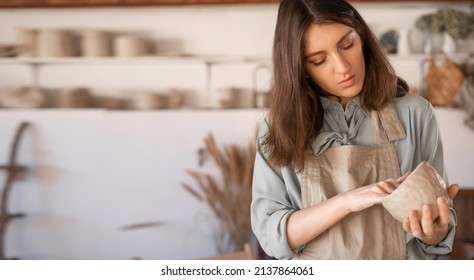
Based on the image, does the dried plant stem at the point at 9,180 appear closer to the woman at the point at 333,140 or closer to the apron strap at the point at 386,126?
the woman at the point at 333,140

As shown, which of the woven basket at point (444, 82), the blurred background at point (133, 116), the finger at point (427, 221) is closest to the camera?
the finger at point (427, 221)

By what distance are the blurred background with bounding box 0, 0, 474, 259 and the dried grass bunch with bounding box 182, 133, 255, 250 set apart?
24mm

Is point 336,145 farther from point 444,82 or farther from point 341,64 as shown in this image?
point 444,82

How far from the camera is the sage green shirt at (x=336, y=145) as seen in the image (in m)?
0.96

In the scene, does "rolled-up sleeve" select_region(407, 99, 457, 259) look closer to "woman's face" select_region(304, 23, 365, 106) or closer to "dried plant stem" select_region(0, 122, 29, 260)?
"woman's face" select_region(304, 23, 365, 106)

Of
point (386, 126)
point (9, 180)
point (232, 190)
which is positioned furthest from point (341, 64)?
point (9, 180)

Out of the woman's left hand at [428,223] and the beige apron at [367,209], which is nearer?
the woman's left hand at [428,223]

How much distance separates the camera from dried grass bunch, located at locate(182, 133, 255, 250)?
319cm

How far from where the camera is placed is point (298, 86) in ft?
3.19

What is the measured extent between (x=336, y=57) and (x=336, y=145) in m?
0.17

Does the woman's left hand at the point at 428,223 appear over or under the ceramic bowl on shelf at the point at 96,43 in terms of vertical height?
under

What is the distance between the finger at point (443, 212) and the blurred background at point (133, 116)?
2414 mm

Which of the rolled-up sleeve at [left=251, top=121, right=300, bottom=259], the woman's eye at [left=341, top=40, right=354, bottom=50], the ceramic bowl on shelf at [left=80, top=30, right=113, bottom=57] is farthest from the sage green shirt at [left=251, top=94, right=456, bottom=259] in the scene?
the ceramic bowl on shelf at [left=80, top=30, right=113, bottom=57]

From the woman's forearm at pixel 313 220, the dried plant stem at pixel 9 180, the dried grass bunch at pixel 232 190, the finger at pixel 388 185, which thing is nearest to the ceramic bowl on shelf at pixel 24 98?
the dried plant stem at pixel 9 180
